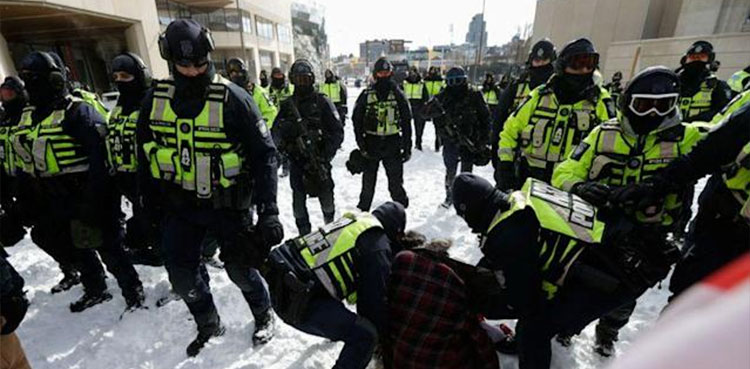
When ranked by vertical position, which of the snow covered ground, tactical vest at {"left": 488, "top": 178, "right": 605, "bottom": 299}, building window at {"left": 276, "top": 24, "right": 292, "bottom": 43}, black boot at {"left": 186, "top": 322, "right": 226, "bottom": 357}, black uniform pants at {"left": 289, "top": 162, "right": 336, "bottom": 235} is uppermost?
building window at {"left": 276, "top": 24, "right": 292, "bottom": 43}

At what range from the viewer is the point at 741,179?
6.81ft

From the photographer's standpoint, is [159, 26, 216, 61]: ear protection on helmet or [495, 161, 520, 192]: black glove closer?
[159, 26, 216, 61]: ear protection on helmet

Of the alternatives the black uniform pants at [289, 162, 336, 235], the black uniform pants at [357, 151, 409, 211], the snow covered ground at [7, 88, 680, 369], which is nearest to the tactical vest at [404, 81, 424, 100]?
the black uniform pants at [357, 151, 409, 211]

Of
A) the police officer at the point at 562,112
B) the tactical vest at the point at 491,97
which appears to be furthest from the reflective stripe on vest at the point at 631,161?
the tactical vest at the point at 491,97

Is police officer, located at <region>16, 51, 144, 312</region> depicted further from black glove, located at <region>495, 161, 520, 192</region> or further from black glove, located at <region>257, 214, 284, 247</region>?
black glove, located at <region>495, 161, 520, 192</region>

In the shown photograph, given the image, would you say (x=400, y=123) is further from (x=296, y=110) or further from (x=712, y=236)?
(x=712, y=236)

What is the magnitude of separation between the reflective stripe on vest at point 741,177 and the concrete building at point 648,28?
2004 centimetres

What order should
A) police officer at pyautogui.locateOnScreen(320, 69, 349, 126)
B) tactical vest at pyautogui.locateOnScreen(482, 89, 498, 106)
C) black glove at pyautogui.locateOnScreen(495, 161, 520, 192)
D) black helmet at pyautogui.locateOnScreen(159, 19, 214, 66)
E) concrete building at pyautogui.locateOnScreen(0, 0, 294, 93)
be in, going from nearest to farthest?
black helmet at pyautogui.locateOnScreen(159, 19, 214, 66) → black glove at pyautogui.locateOnScreen(495, 161, 520, 192) → tactical vest at pyautogui.locateOnScreen(482, 89, 498, 106) → police officer at pyautogui.locateOnScreen(320, 69, 349, 126) → concrete building at pyautogui.locateOnScreen(0, 0, 294, 93)

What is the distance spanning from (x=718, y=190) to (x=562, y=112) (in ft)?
3.94

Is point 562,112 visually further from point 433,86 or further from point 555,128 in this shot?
point 433,86

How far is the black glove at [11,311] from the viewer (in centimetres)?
185

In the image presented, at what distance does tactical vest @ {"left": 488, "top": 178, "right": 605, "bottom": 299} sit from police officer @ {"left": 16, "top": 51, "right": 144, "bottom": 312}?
9.43ft

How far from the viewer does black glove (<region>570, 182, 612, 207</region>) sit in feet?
7.46

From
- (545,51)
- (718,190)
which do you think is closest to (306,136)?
(545,51)
